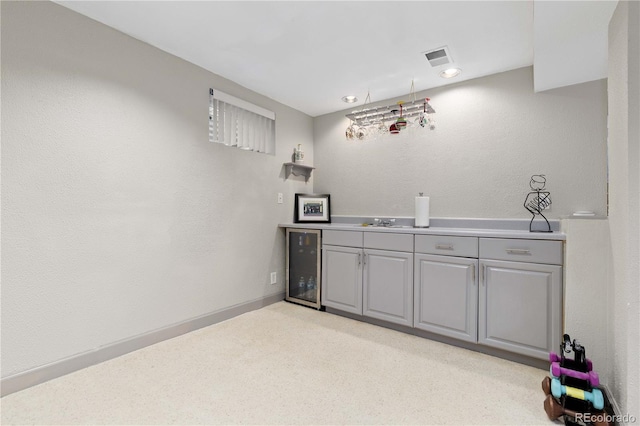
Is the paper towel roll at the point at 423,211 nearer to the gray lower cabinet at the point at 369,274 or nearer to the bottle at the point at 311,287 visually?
the gray lower cabinet at the point at 369,274

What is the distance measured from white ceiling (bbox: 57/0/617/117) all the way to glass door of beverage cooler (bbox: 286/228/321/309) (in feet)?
5.44

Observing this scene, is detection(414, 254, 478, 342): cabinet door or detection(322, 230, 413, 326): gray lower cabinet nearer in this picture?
detection(414, 254, 478, 342): cabinet door

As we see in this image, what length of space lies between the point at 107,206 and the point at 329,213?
7.64ft

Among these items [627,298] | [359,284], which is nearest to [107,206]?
[359,284]

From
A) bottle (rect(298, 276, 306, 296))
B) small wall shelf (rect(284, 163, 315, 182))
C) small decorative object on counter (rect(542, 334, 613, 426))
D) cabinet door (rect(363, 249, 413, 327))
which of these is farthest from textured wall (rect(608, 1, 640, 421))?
small wall shelf (rect(284, 163, 315, 182))

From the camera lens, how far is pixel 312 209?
147 inches

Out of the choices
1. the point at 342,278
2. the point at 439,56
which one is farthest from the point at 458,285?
the point at 439,56

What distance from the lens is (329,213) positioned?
378 cm

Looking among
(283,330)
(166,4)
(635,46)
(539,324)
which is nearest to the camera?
(635,46)

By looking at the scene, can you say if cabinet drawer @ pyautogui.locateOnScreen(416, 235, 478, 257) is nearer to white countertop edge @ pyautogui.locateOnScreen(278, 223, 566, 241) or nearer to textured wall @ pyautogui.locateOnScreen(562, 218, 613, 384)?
white countertop edge @ pyautogui.locateOnScreen(278, 223, 566, 241)

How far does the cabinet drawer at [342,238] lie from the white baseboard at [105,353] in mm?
1094

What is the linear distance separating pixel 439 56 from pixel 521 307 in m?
1.99

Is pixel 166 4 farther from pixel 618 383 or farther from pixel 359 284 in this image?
pixel 618 383

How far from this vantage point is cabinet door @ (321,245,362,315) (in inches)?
114
